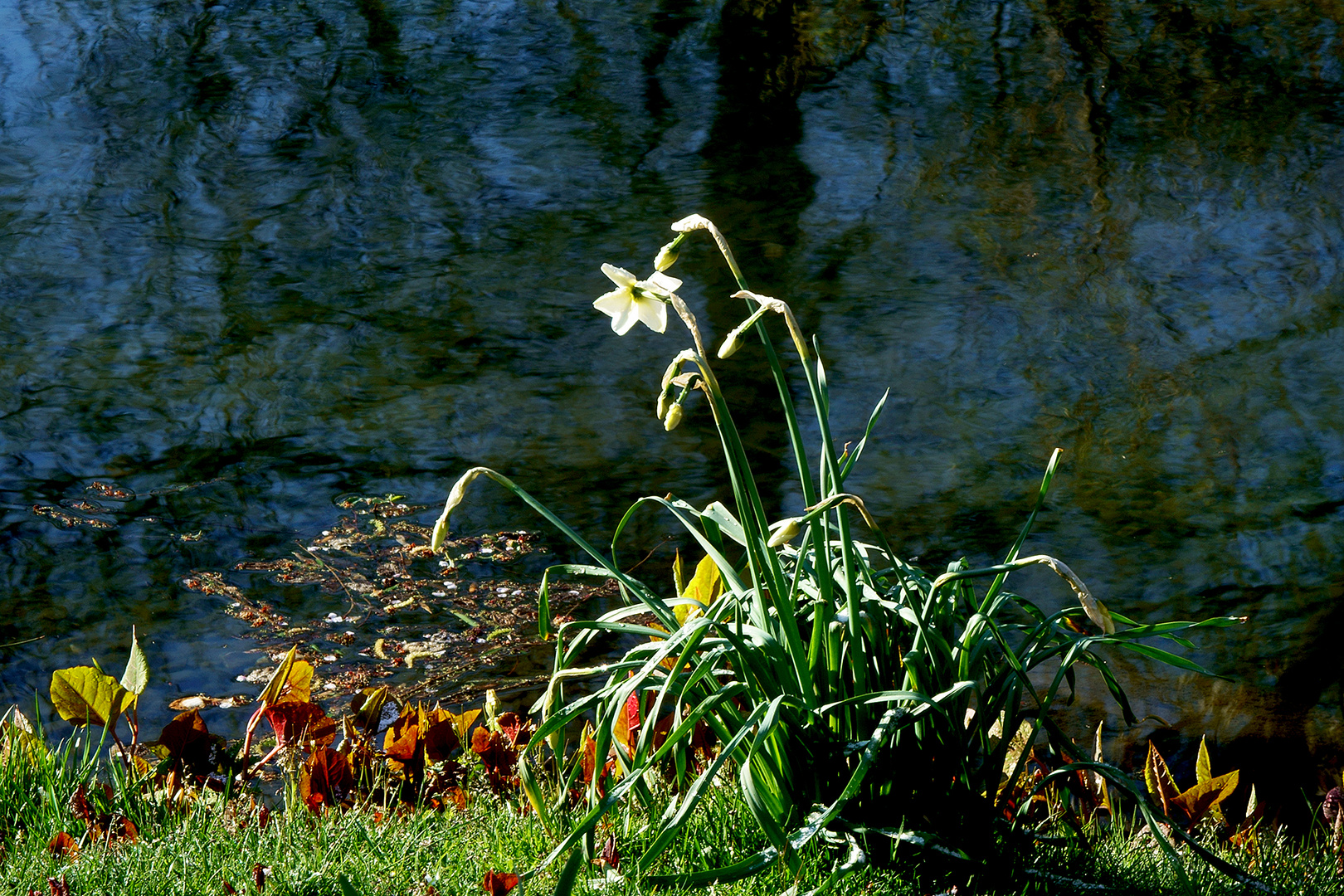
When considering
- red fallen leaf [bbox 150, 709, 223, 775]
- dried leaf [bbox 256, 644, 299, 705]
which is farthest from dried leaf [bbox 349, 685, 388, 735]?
red fallen leaf [bbox 150, 709, 223, 775]

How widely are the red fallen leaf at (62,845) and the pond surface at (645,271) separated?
→ 894 millimetres

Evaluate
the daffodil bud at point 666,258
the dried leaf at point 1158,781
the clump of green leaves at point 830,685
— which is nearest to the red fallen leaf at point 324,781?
the clump of green leaves at point 830,685

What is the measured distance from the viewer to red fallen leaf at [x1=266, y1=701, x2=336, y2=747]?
2391 mm

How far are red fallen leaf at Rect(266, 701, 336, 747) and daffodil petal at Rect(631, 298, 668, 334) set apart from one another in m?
1.14

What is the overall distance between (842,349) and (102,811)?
10.9 ft

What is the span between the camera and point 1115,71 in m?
8.12

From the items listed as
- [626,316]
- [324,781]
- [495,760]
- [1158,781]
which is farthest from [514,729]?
[1158,781]

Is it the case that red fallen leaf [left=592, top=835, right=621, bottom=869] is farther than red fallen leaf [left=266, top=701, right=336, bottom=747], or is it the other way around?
red fallen leaf [left=266, top=701, right=336, bottom=747]

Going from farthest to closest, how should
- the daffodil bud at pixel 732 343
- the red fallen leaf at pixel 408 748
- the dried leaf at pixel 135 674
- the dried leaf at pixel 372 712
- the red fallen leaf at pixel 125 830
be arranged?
the dried leaf at pixel 372 712 → the red fallen leaf at pixel 408 748 → the dried leaf at pixel 135 674 → the red fallen leaf at pixel 125 830 → the daffodil bud at pixel 732 343

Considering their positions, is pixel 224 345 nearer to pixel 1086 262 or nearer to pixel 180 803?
pixel 180 803

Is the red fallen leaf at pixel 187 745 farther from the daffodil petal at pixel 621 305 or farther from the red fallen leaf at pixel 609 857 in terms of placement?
the daffodil petal at pixel 621 305

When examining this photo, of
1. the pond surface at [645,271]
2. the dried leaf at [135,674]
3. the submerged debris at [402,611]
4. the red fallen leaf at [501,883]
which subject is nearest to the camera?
the red fallen leaf at [501,883]

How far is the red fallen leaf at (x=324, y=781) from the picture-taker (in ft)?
7.44

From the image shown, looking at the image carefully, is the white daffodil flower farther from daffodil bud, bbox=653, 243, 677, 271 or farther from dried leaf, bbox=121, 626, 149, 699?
dried leaf, bbox=121, 626, 149, 699
